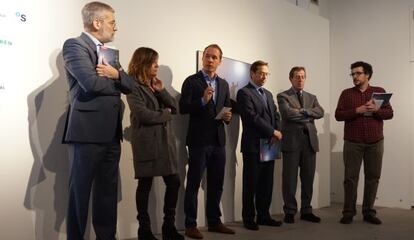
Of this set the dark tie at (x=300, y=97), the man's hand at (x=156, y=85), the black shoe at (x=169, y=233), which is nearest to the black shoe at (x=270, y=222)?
the black shoe at (x=169, y=233)

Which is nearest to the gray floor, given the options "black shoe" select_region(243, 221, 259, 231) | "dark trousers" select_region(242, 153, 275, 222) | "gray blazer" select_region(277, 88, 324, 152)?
"black shoe" select_region(243, 221, 259, 231)

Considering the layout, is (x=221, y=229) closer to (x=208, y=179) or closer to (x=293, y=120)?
(x=208, y=179)

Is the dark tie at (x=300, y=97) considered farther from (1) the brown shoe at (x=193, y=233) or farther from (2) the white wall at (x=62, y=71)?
(1) the brown shoe at (x=193, y=233)

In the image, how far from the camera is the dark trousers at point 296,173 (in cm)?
456

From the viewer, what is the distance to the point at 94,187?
9.25 ft

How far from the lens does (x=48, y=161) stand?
3172 mm

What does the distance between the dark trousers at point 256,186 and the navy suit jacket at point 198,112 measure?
38 centimetres

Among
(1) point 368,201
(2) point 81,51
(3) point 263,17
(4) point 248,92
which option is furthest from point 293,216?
(2) point 81,51

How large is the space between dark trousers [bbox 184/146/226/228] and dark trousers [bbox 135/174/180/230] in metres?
0.35

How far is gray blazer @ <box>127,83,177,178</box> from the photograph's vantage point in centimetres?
326

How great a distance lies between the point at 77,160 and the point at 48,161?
621 mm

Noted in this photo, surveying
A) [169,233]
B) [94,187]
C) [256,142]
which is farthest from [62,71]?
[256,142]

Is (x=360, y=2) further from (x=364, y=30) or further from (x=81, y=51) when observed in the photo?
(x=81, y=51)

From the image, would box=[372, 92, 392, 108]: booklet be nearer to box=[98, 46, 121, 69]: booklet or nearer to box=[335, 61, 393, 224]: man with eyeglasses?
box=[335, 61, 393, 224]: man with eyeglasses
